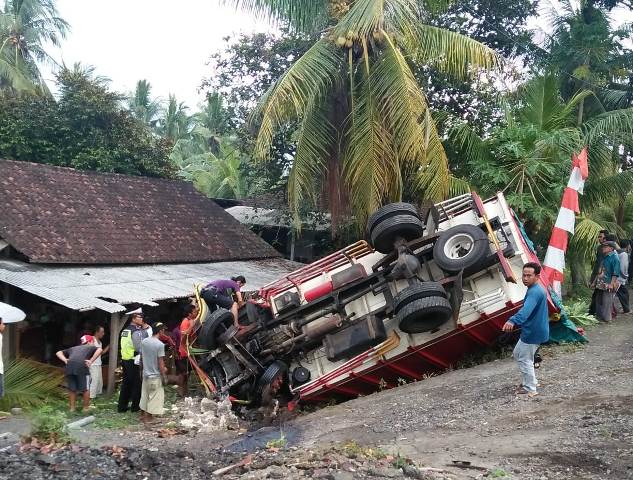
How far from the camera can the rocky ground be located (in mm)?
4848

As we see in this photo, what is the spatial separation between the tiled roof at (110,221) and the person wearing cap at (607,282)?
26.9ft

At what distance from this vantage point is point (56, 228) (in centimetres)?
1227

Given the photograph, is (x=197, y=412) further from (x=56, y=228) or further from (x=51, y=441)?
(x=56, y=228)

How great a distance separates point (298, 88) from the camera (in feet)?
39.0

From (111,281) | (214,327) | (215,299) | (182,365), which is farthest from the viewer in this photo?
(111,281)

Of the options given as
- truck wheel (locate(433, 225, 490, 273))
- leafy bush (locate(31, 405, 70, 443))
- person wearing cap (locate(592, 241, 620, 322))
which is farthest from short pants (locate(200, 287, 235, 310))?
person wearing cap (locate(592, 241, 620, 322))

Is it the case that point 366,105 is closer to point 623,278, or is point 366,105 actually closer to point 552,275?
point 552,275

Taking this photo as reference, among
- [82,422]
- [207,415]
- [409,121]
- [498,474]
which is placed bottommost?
[498,474]

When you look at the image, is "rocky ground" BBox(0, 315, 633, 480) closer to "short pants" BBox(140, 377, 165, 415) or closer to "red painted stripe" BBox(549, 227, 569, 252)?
"short pants" BBox(140, 377, 165, 415)

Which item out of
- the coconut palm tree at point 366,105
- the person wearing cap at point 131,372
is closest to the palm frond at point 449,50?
the coconut palm tree at point 366,105

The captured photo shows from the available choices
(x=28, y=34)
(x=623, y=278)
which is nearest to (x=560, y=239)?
(x=623, y=278)

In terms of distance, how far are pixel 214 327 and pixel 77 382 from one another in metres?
1.98

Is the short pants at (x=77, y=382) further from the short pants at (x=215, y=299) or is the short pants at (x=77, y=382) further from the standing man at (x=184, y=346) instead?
the short pants at (x=215, y=299)

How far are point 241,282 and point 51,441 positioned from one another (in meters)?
4.50
